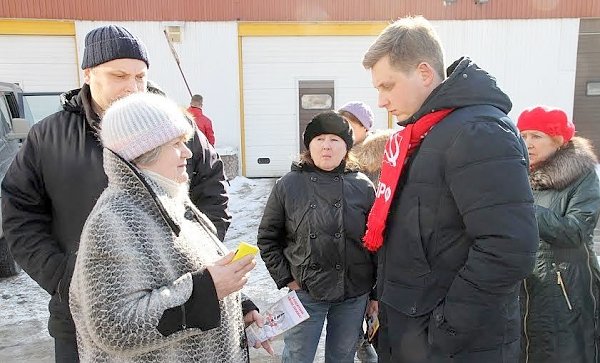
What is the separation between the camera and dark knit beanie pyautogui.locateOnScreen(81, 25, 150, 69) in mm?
2047

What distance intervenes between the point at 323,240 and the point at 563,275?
4.11 ft

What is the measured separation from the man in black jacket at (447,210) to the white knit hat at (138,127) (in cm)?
81

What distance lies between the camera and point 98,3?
10453 millimetres

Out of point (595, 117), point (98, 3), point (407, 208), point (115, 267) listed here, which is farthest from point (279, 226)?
point (595, 117)

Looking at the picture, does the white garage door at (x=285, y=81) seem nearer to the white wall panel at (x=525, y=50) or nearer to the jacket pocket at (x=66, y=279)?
the white wall panel at (x=525, y=50)

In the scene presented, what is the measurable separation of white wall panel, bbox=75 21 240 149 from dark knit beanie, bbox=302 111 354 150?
8.24 m

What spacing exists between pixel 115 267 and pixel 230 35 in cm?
1000

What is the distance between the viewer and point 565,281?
2.49 metres

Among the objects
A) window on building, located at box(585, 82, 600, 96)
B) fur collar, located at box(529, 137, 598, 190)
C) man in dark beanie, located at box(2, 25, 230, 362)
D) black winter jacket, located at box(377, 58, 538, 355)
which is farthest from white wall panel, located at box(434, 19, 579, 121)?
man in dark beanie, located at box(2, 25, 230, 362)

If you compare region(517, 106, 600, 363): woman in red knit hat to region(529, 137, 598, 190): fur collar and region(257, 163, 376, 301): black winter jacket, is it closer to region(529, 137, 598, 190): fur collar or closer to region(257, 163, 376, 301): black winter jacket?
region(529, 137, 598, 190): fur collar

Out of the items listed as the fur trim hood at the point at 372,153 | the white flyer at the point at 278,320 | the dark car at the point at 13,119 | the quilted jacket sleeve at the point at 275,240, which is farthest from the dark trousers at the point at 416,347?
the dark car at the point at 13,119

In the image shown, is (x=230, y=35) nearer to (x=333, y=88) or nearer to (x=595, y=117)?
(x=333, y=88)

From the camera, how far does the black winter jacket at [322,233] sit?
2719 millimetres

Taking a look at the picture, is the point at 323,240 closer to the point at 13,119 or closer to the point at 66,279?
the point at 66,279
